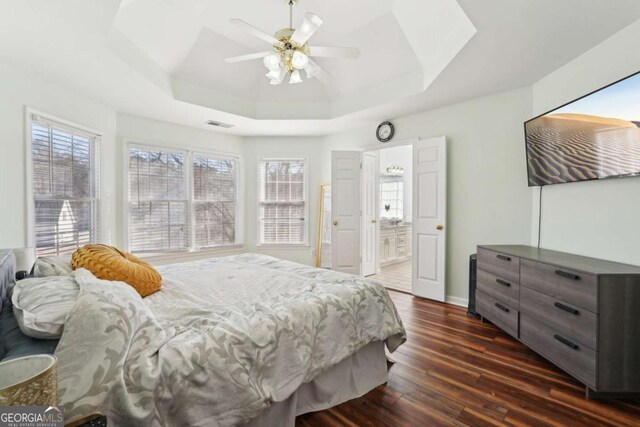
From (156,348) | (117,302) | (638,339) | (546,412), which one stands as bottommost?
(546,412)

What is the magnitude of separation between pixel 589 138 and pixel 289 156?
3.88 metres

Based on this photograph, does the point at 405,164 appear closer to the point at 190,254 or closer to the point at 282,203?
the point at 282,203

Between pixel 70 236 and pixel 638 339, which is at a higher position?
pixel 70 236

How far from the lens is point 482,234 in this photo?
3.36 metres

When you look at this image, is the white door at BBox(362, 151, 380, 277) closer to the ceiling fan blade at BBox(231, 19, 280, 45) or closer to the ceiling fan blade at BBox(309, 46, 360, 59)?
the ceiling fan blade at BBox(309, 46, 360, 59)

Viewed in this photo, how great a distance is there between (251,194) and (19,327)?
4.04m

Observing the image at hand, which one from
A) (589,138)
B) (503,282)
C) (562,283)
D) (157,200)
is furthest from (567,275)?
(157,200)

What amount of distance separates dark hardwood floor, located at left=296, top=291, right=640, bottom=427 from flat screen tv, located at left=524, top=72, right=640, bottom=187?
1528mm

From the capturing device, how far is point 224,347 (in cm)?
124

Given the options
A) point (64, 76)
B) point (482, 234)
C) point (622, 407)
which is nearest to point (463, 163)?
point (482, 234)

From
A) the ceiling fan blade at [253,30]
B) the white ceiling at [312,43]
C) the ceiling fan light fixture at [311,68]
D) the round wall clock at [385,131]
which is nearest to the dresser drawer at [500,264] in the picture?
the white ceiling at [312,43]

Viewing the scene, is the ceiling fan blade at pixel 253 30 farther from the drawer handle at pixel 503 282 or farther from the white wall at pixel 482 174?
the drawer handle at pixel 503 282

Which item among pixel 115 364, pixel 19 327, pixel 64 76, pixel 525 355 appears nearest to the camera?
pixel 115 364

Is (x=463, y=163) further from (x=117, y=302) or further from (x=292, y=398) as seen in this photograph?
(x=117, y=302)
